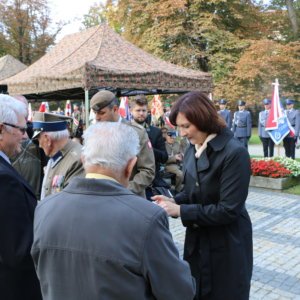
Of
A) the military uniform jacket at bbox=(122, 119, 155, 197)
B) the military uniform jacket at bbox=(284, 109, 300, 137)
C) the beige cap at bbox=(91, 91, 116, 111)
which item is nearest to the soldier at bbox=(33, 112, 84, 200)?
the beige cap at bbox=(91, 91, 116, 111)

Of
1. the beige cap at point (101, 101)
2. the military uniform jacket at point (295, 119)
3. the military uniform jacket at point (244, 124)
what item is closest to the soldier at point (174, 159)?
the beige cap at point (101, 101)

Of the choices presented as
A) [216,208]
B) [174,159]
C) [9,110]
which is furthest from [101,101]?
[174,159]

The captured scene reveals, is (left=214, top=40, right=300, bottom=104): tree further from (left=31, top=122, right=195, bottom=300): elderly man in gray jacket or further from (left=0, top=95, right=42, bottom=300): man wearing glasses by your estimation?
(left=31, top=122, right=195, bottom=300): elderly man in gray jacket

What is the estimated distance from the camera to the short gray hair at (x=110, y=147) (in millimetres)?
1372

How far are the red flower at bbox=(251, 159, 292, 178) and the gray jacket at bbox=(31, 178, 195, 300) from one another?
804 centimetres

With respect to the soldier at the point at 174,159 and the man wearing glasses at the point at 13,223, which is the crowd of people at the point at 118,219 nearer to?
the man wearing glasses at the point at 13,223

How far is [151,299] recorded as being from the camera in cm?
133

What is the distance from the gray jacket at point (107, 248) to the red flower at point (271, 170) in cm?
804

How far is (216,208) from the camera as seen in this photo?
2062 mm

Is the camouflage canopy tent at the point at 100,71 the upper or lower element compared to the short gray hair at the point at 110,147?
upper

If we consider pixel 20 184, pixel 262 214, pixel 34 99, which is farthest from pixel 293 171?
pixel 20 184

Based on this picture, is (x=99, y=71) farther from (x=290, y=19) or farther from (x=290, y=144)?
(x=290, y=19)

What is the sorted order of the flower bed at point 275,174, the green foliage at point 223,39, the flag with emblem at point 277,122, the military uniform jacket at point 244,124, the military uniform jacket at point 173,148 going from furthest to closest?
the green foliage at point 223,39
the military uniform jacket at point 244,124
the flag with emblem at point 277,122
the flower bed at point 275,174
the military uniform jacket at point 173,148

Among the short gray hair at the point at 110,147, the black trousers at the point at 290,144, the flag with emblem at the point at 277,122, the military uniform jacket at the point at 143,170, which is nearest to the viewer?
the short gray hair at the point at 110,147
